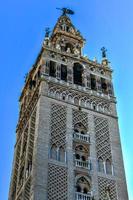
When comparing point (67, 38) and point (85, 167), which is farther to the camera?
point (67, 38)

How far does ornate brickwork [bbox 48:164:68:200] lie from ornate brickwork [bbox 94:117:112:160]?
320cm

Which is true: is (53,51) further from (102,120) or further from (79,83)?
(102,120)

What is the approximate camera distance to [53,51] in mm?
32719

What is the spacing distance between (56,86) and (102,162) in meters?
6.43

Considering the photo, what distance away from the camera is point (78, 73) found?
3222 centimetres

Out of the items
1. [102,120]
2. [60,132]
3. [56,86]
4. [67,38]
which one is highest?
[67,38]

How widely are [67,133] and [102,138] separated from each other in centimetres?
243

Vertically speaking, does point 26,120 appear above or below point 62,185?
above

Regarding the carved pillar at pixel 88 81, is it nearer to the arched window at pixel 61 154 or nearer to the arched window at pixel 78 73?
the arched window at pixel 78 73

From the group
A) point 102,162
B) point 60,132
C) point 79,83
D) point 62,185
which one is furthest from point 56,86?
point 62,185

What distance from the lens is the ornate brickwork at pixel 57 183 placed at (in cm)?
2280

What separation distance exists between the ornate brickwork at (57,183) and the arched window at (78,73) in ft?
28.6

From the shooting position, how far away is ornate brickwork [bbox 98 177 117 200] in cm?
2412

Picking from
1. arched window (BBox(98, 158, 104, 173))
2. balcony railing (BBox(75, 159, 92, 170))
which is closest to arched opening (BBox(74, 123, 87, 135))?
arched window (BBox(98, 158, 104, 173))
